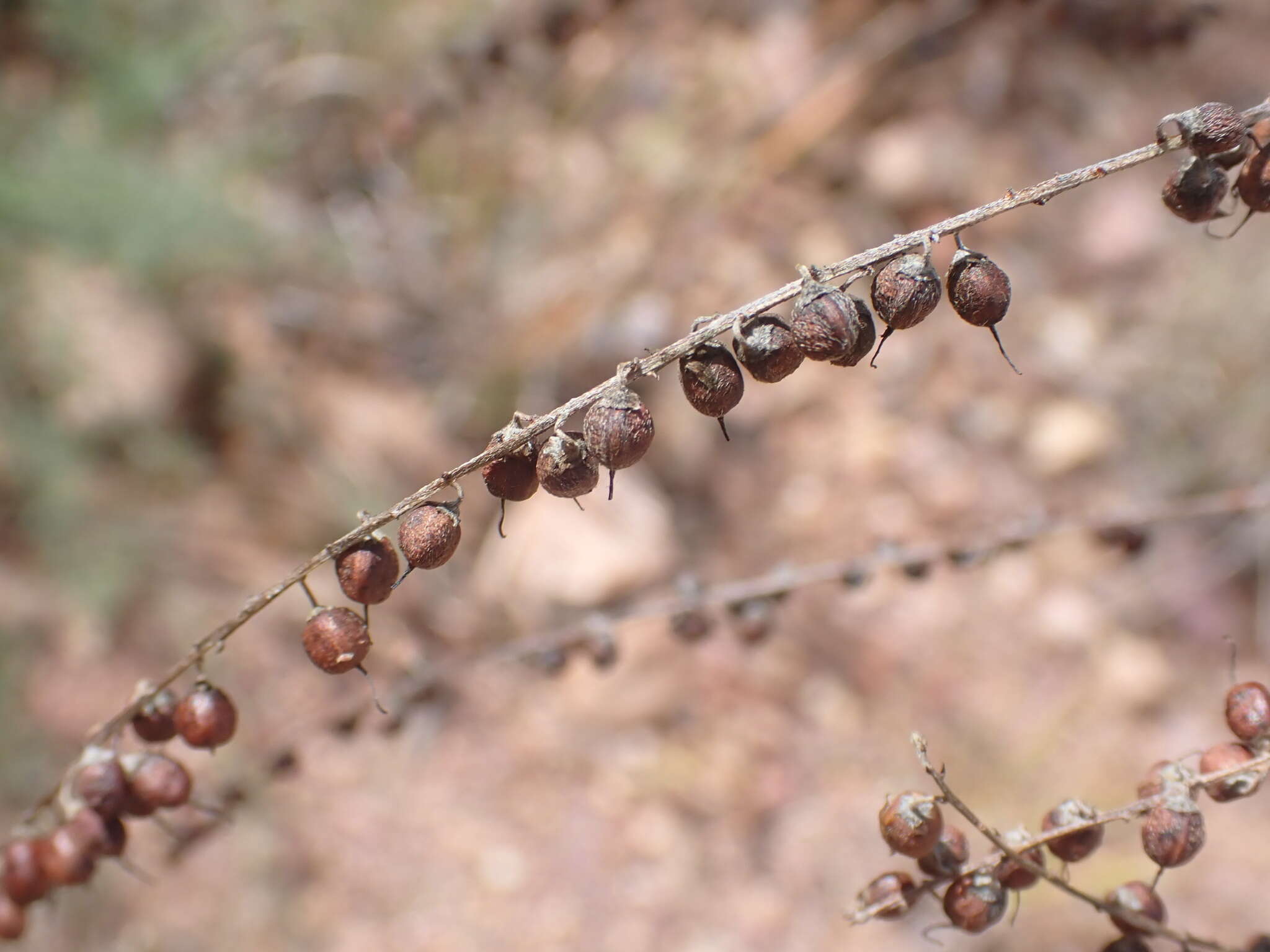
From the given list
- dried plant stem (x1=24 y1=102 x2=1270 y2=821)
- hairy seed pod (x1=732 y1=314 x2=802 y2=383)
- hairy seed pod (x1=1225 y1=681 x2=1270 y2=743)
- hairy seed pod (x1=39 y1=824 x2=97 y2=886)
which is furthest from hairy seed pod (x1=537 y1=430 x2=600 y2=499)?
hairy seed pod (x1=39 y1=824 x2=97 y2=886)

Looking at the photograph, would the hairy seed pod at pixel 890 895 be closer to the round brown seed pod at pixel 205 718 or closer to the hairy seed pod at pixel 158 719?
the round brown seed pod at pixel 205 718

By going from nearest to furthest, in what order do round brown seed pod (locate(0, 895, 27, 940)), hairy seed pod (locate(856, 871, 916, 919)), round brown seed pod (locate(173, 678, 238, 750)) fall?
1. hairy seed pod (locate(856, 871, 916, 919))
2. round brown seed pod (locate(173, 678, 238, 750))
3. round brown seed pod (locate(0, 895, 27, 940))

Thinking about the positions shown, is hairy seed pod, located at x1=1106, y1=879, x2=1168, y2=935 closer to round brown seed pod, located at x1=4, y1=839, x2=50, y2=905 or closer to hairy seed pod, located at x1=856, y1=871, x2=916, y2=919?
hairy seed pod, located at x1=856, y1=871, x2=916, y2=919

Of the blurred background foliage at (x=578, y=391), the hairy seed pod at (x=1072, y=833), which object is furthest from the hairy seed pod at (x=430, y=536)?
the blurred background foliage at (x=578, y=391)

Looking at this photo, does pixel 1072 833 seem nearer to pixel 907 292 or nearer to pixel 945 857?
pixel 945 857

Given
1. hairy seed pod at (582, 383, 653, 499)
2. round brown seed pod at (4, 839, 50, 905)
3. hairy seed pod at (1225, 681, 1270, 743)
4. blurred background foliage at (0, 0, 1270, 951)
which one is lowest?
hairy seed pod at (1225, 681, 1270, 743)
